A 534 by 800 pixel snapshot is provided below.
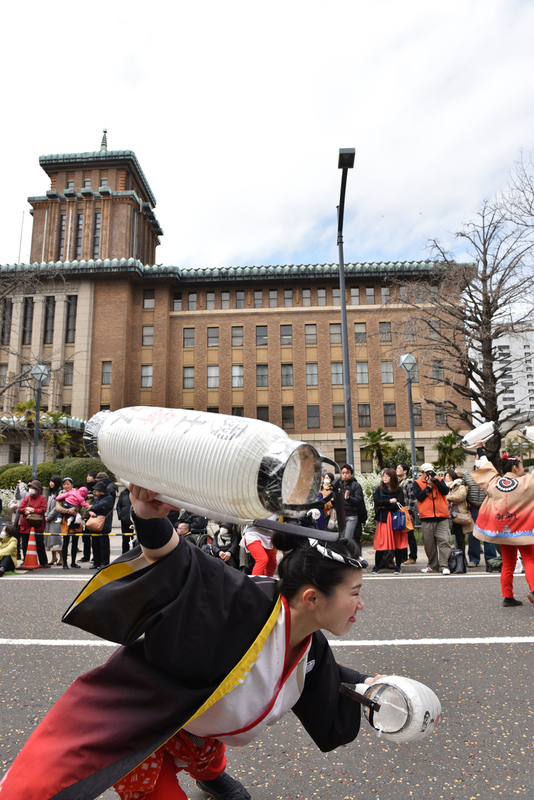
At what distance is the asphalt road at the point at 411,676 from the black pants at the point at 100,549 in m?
2.94

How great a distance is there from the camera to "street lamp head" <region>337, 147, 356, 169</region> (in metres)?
12.1

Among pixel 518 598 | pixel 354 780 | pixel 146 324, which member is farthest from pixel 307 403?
pixel 354 780

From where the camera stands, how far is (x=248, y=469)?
145cm

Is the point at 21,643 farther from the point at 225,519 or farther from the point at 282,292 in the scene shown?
the point at 282,292

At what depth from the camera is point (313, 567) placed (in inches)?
76.0

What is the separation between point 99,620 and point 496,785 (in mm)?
2100

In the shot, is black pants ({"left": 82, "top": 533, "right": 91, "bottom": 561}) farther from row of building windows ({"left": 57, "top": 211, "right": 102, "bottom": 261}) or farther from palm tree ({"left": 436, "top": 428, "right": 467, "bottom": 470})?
row of building windows ({"left": 57, "top": 211, "right": 102, "bottom": 261})

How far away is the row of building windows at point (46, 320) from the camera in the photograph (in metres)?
43.2

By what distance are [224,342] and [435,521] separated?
35.6 metres

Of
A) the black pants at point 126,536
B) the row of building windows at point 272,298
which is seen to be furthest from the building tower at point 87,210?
the black pants at point 126,536

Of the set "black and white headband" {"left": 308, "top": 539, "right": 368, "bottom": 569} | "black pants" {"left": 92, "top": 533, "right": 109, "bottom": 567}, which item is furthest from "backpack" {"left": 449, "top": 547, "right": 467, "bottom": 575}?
"black and white headband" {"left": 308, "top": 539, "right": 368, "bottom": 569}

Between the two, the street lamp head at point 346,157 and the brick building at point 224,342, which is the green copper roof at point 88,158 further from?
the street lamp head at point 346,157

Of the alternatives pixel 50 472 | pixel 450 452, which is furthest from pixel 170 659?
pixel 450 452

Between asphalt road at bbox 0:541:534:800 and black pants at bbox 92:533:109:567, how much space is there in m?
2.94
